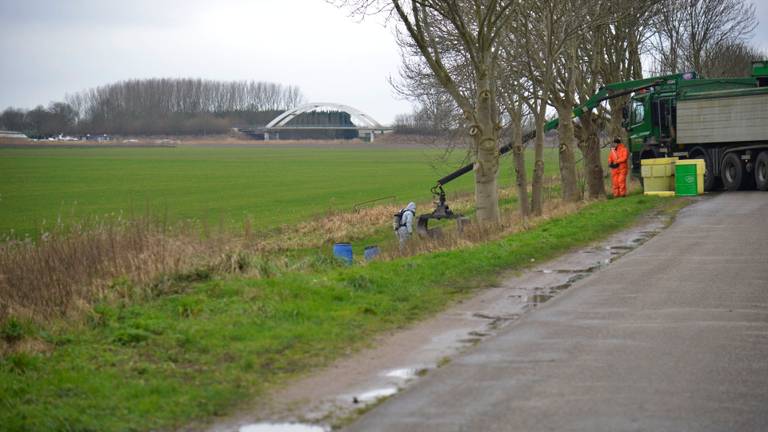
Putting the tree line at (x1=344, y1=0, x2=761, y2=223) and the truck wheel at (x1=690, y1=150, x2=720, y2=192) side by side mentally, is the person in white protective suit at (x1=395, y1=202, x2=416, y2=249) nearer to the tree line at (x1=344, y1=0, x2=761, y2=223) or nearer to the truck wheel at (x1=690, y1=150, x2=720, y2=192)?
the tree line at (x1=344, y1=0, x2=761, y2=223)

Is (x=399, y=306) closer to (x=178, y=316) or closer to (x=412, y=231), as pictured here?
(x=178, y=316)

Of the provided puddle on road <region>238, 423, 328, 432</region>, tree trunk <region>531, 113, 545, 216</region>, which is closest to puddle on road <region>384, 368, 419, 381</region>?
puddle on road <region>238, 423, 328, 432</region>

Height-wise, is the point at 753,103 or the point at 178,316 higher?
the point at 753,103

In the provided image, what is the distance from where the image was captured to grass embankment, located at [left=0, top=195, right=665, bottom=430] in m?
7.62

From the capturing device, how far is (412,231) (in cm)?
2527

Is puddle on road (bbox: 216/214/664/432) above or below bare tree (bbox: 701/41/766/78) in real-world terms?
below

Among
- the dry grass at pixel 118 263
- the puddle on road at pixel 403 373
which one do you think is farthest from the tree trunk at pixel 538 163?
the puddle on road at pixel 403 373

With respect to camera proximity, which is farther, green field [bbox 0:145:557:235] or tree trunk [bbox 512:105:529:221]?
green field [bbox 0:145:557:235]

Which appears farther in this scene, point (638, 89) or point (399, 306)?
point (638, 89)

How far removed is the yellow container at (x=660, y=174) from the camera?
30391mm

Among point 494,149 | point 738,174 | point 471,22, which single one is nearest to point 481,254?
point 494,149

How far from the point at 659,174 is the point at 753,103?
4.02 meters

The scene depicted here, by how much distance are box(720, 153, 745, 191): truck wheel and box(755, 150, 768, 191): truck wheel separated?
0.55m

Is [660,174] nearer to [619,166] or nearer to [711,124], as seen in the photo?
[619,166]
